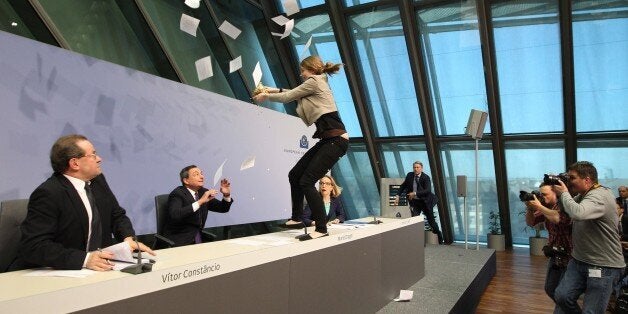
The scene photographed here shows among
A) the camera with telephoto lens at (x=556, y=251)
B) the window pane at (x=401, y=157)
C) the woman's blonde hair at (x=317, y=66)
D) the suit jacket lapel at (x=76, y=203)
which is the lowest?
the camera with telephoto lens at (x=556, y=251)

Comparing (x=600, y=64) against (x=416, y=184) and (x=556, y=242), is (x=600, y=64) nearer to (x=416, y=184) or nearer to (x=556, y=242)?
(x=416, y=184)

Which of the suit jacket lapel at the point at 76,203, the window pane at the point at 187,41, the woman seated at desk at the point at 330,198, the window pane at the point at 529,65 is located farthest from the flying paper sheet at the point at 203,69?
the window pane at the point at 529,65

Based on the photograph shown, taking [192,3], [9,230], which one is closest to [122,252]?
[9,230]

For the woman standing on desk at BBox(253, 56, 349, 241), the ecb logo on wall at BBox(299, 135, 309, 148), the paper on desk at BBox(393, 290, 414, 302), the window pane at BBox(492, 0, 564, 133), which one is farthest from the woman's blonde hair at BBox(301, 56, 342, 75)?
the window pane at BBox(492, 0, 564, 133)

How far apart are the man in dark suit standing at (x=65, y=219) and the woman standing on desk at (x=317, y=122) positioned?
3.24ft

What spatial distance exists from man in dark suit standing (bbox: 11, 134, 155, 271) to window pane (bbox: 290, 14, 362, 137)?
5.33 meters

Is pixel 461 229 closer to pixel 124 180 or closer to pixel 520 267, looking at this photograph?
pixel 520 267

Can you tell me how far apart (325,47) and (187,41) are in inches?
98.1

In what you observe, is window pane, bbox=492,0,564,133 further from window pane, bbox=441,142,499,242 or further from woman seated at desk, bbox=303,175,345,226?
woman seated at desk, bbox=303,175,345,226

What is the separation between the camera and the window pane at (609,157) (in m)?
6.21

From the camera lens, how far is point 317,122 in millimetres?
2441

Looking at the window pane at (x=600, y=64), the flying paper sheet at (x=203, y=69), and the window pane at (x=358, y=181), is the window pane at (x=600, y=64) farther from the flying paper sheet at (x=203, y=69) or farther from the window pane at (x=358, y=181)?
the flying paper sheet at (x=203, y=69)

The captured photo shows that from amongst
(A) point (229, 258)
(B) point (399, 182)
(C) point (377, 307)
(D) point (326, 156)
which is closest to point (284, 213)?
(B) point (399, 182)

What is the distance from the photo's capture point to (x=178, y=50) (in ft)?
16.3
